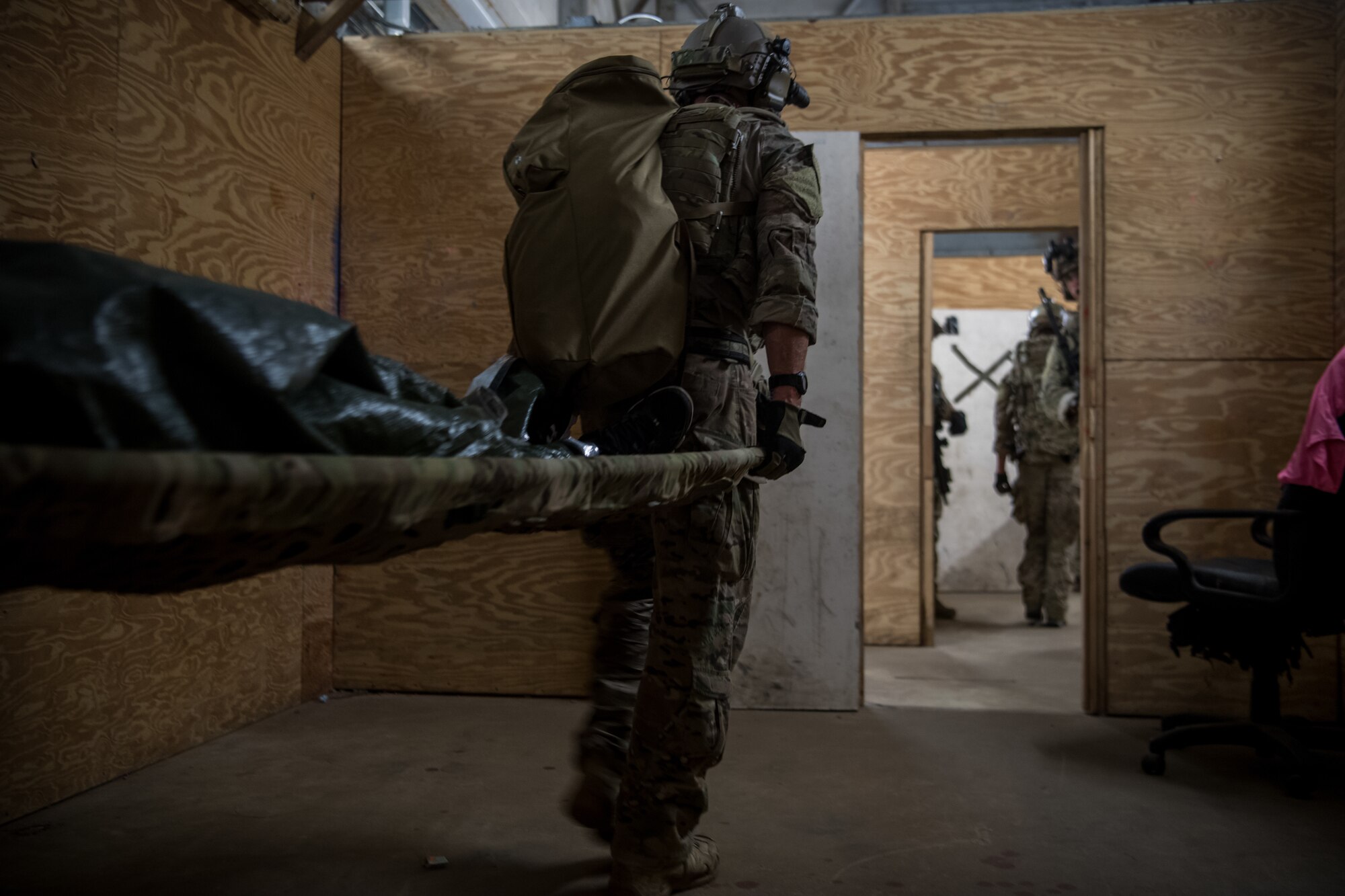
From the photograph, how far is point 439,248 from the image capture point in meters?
3.64

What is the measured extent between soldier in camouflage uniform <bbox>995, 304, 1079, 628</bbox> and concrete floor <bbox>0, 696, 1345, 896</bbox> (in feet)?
9.20

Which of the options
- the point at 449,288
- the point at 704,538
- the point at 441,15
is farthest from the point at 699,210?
the point at 441,15

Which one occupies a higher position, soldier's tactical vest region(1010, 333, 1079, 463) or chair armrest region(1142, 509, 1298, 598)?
soldier's tactical vest region(1010, 333, 1079, 463)

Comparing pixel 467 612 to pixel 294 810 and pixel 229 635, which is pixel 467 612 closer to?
pixel 229 635

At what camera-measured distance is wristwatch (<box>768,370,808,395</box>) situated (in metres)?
1.94

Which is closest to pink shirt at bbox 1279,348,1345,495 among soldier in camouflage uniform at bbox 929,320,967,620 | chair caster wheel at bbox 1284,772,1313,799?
chair caster wheel at bbox 1284,772,1313,799

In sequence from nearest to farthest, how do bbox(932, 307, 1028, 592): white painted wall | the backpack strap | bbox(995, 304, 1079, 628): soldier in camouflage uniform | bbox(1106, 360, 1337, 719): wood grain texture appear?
1. the backpack strap
2. bbox(1106, 360, 1337, 719): wood grain texture
3. bbox(995, 304, 1079, 628): soldier in camouflage uniform
4. bbox(932, 307, 1028, 592): white painted wall

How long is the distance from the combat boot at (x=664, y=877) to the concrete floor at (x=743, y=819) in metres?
0.08

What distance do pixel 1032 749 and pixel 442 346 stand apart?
254 centimetres

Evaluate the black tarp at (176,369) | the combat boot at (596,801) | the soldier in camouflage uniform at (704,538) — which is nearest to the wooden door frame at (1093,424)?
the soldier in camouflage uniform at (704,538)

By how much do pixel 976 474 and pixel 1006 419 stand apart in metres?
1.88

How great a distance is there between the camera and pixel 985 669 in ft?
14.4

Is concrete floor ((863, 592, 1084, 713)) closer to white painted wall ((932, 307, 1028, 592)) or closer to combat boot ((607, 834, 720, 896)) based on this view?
white painted wall ((932, 307, 1028, 592))

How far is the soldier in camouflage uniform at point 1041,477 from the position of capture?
5777 mm
